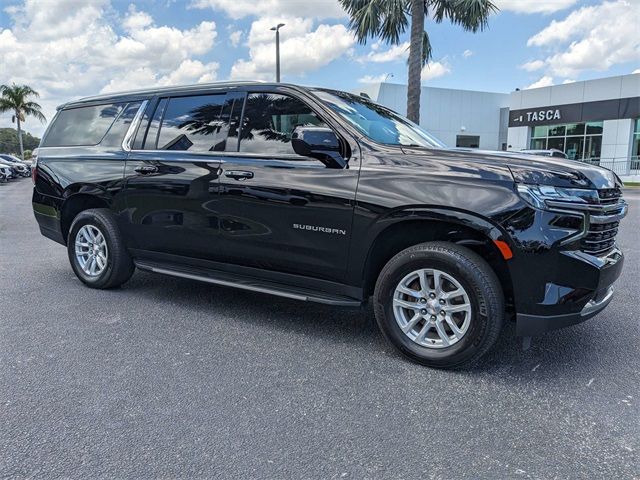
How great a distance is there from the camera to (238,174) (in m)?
4.09

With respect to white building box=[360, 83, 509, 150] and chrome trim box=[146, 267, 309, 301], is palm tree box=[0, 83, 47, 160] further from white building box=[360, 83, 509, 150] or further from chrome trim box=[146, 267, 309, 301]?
chrome trim box=[146, 267, 309, 301]

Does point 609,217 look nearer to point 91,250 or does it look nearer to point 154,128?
point 154,128

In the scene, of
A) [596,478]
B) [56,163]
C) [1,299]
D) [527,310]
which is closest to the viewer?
[596,478]

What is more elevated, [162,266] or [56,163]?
[56,163]

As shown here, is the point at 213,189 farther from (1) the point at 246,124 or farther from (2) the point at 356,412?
(2) the point at 356,412

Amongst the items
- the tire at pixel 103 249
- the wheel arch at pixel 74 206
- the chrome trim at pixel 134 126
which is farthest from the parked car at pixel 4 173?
the chrome trim at pixel 134 126

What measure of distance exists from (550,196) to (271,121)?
85.4 inches

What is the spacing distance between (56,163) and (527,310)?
480 centimetres

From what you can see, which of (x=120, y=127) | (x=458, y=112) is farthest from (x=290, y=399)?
(x=458, y=112)

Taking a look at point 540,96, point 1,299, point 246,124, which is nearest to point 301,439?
point 246,124

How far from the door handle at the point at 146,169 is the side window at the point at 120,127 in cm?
46

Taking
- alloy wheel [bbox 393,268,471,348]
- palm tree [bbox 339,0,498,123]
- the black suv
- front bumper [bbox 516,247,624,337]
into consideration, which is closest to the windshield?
the black suv

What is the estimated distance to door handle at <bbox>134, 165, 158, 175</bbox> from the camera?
15.2 feet

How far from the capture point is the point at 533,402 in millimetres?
2996
